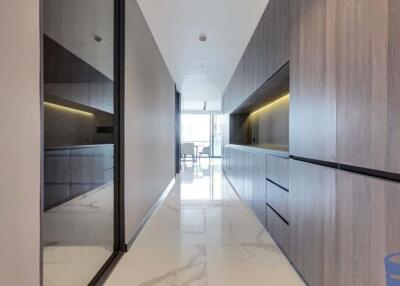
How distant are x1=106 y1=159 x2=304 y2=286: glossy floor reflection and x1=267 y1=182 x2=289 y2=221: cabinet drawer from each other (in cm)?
39

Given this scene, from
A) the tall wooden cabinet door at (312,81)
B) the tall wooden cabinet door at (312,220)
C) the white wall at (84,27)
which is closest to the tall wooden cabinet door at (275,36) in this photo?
the tall wooden cabinet door at (312,81)

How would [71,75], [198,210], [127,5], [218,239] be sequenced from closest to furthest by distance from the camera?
[71,75], [127,5], [218,239], [198,210]

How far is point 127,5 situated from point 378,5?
240cm

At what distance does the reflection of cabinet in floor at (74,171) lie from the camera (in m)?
1.54

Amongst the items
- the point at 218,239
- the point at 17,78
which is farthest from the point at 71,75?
the point at 218,239

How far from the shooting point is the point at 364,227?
1.31 m

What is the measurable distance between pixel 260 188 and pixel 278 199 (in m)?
0.80

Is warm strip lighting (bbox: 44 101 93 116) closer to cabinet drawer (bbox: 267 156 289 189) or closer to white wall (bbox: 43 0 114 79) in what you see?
white wall (bbox: 43 0 114 79)

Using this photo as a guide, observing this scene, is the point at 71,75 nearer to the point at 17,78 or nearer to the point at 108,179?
the point at 17,78

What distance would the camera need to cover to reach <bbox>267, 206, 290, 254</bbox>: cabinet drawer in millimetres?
2552

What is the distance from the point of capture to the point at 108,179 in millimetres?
2562

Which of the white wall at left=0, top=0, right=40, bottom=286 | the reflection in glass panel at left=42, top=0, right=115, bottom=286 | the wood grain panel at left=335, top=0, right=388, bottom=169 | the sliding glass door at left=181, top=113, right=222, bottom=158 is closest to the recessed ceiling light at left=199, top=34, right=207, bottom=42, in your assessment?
the reflection in glass panel at left=42, top=0, right=115, bottom=286

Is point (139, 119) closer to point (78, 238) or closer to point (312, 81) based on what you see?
point (78, 238)

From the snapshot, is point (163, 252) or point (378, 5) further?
point (163, 252)
